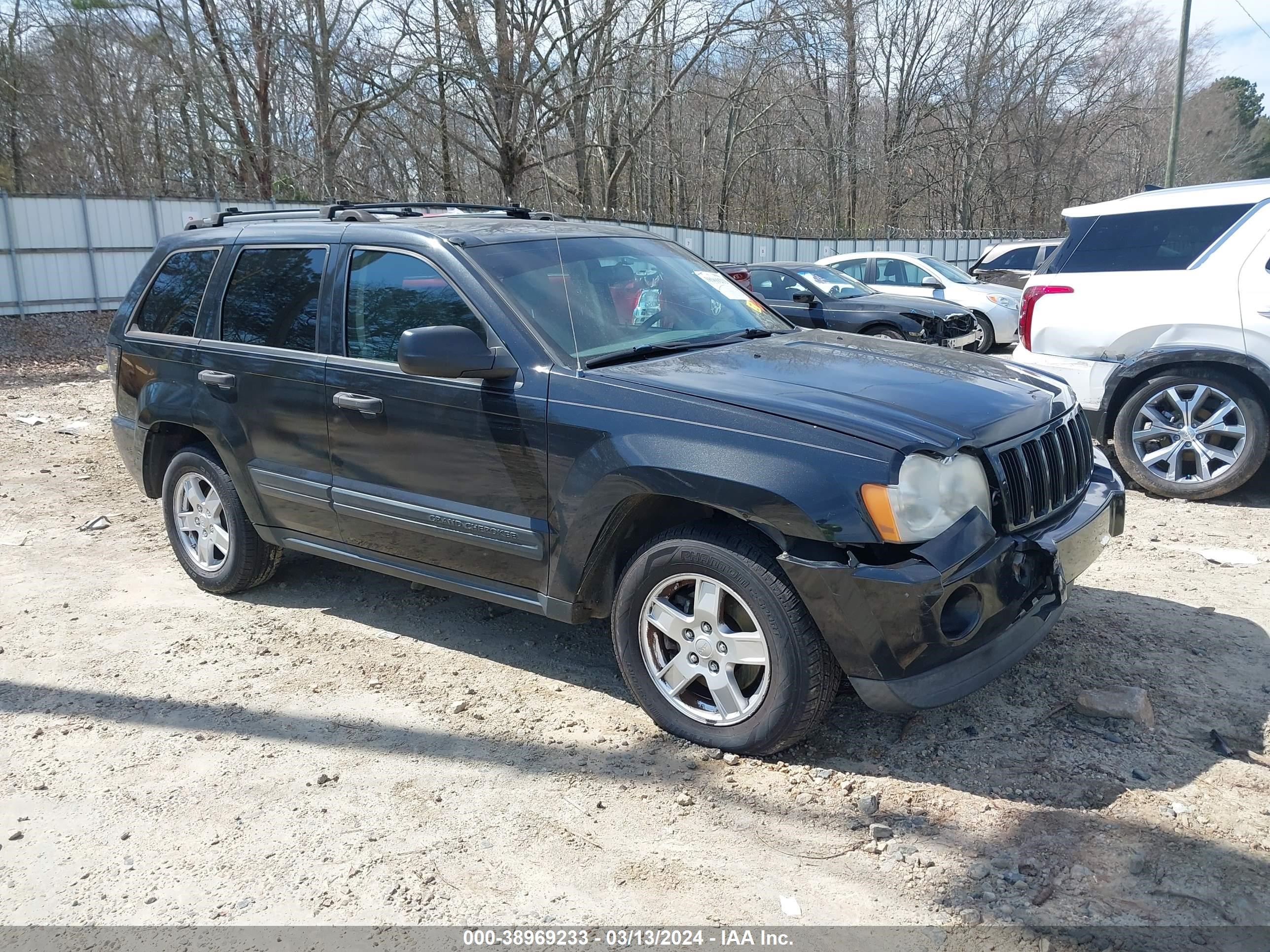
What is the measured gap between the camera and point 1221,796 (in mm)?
3156

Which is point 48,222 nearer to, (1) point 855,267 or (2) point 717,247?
(1) point 855,267

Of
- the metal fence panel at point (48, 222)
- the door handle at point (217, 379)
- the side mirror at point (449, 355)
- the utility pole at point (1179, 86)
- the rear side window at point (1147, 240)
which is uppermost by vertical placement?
the utility pole at point (1179, 86)

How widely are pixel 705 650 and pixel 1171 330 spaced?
15.2 feet

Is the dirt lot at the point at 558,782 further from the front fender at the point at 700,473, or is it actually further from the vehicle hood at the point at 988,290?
the vehicle hood at the point at 988,290

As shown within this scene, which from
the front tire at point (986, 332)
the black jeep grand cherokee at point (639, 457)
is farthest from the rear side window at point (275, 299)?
the front tire at point (986, 332)

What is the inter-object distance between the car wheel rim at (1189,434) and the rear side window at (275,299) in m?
5.22

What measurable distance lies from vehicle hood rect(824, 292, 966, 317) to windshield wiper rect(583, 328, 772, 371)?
336 inches

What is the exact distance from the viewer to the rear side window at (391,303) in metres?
4.04

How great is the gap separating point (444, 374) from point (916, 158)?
43424 millimetres

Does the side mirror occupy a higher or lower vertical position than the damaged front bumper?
higher

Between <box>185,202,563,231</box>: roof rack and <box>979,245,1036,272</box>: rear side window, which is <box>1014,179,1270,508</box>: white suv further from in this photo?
<box>979,245,1036,272</box>: rear side window

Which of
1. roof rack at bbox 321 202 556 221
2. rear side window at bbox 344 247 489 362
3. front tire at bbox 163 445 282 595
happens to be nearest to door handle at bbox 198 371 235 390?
front tire at bbox 163 445 282 595

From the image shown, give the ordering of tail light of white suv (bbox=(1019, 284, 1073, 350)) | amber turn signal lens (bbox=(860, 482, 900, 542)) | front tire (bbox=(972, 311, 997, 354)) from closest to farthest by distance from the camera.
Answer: amber turn signal lens (bbox=(860, 482, 900, 542))
tail light of white suv (bbox=(1019, 284, 1073, 350))
front tire (bbox=(972, 311, 997, 354))

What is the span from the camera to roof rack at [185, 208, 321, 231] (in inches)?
201
